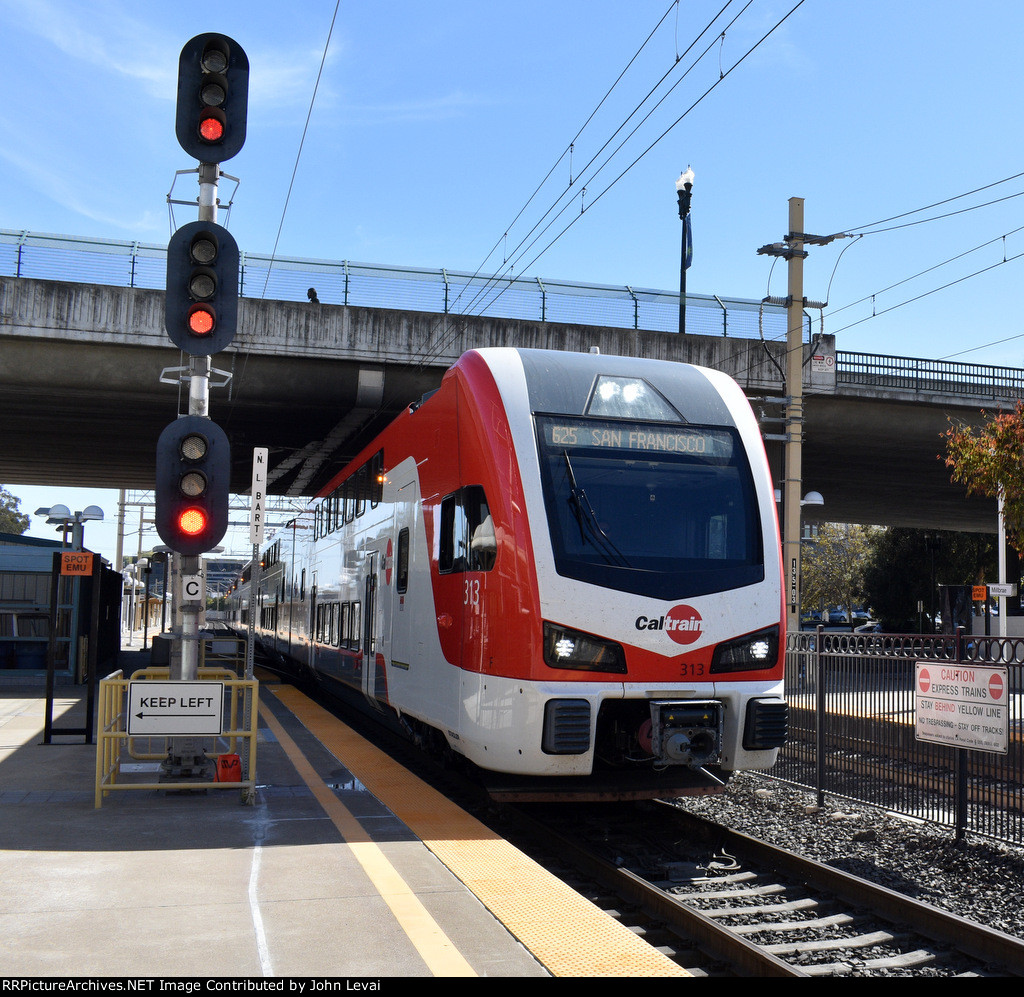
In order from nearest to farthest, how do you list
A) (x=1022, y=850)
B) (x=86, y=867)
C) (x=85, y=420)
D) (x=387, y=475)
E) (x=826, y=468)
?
(x=86, y=867), (x=1022, y=850), (x=387, y=475), (x=85, y=420), (x=826, y=468)

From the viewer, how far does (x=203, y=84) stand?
798 centimetres

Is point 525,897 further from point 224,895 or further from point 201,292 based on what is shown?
point 201,292

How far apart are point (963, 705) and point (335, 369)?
1653cm

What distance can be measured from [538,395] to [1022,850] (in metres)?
4.87

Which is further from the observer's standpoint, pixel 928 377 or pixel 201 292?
pixel 928 377

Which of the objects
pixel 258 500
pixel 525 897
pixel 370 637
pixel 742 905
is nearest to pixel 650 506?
pixel 742 905

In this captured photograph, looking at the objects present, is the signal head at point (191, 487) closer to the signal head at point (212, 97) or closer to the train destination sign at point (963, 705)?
the signal head at point (212, 97)

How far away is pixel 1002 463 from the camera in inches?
600

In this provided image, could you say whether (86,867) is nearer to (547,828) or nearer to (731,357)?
(547,828)

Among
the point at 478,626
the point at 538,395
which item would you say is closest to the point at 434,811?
the point at 478,626

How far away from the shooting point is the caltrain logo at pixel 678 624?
25.3 ft

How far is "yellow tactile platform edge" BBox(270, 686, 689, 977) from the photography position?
453 centimetres

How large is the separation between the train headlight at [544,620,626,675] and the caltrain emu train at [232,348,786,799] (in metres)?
0.01

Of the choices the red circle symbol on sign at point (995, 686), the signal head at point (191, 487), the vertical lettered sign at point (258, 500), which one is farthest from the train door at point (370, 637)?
the red circle symbol on sign at point (995, 686)
